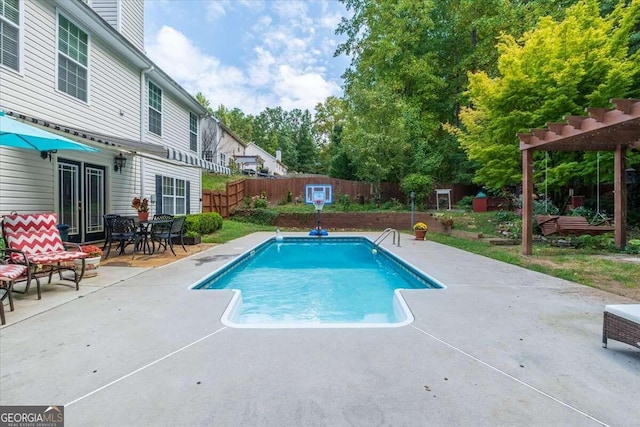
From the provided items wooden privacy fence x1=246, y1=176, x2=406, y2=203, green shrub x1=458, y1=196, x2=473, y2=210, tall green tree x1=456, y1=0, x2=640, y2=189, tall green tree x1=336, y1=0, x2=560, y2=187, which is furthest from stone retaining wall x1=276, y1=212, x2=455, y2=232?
tall green tree x1=456, y1=0, x2=640, y2=189

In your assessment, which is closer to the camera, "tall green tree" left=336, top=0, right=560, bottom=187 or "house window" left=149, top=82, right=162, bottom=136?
"house window" left=149, top=82, right=162, bottom=136

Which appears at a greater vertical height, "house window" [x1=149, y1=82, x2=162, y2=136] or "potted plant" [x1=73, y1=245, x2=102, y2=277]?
"house window" [x1=149, y1=82, x2=162, y2=136]

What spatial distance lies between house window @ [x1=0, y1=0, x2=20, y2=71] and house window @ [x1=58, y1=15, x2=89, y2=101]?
1.03 meters

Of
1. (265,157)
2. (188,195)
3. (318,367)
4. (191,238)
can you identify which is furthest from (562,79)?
(265,157)

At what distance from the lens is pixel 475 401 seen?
2082 millimetres

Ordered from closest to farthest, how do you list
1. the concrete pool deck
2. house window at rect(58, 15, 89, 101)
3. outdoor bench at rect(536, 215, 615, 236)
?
the concrete pool deck → house window at rect(58, 15, 89, 101) → outdoor bench at rect(536, 215, 615, 236)

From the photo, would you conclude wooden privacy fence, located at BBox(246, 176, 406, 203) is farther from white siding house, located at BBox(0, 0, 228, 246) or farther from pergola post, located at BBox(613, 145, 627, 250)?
pergola post, located at BBox(613, 145, 627, 250)

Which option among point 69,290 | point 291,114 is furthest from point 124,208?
point 291,114

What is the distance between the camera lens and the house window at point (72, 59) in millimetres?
7097

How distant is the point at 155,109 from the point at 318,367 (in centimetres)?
1109

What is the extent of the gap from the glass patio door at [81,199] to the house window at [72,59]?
5.44 feet

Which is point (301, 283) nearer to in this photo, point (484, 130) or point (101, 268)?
point (101, 268)

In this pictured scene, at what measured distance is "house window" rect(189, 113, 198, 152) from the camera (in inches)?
549

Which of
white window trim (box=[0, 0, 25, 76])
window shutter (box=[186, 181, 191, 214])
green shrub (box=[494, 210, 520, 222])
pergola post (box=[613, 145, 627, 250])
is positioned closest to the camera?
white window trim (box=[0, 0, 25, 76])
